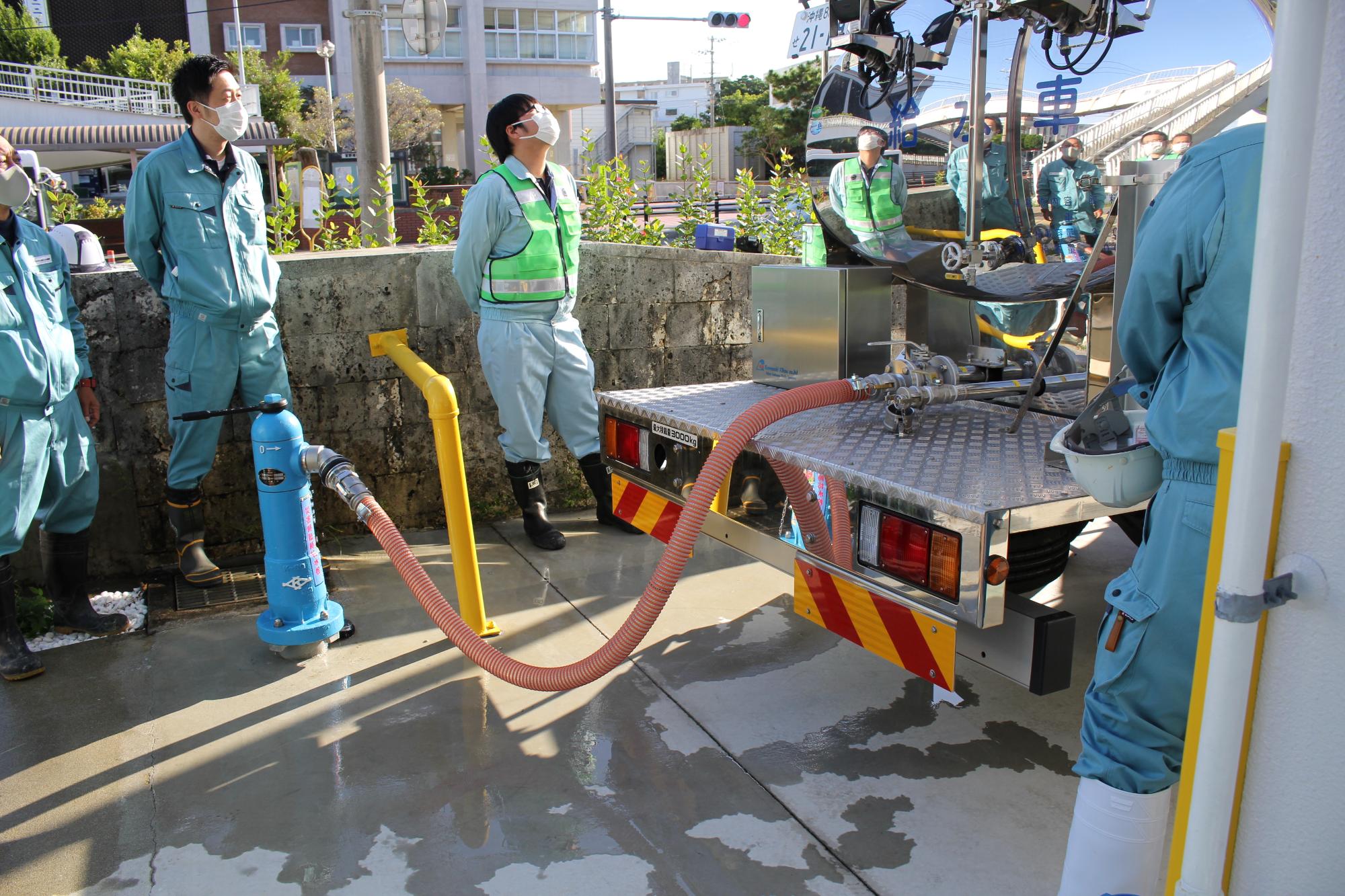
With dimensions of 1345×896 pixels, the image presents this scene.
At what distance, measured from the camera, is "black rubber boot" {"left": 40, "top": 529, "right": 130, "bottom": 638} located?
386 cm

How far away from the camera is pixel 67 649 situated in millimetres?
3768

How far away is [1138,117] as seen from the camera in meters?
2.86

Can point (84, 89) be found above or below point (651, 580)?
above

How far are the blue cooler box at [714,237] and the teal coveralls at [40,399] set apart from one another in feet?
10.4

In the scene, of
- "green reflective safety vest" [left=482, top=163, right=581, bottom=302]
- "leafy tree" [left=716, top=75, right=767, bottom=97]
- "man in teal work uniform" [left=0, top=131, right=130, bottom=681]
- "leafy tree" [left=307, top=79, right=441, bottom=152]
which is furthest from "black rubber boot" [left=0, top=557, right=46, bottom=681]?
"leafy tree" [left=716, top=75, right=767, bottom=97]

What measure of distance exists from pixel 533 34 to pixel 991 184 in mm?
46121

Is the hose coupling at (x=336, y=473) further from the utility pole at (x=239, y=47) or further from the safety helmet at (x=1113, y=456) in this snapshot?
the utility pole at (x=239, y=47)

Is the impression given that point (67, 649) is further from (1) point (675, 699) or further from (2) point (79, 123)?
(2) point (79, 123)

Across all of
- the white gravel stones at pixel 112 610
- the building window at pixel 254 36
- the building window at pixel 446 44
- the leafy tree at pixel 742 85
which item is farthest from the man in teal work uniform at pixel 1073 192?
the leafy tree at pixel 742 85

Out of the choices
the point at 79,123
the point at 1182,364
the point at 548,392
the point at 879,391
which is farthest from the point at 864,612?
the point at 79,123

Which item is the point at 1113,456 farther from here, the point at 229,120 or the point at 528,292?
the point at 229,120

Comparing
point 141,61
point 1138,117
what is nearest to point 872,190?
point 1138,117

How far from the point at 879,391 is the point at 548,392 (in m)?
2.11

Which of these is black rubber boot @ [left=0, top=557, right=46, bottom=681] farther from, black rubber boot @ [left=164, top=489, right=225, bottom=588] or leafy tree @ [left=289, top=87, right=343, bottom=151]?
leafy tree @ [left=289, top=87, right=343, bottom=151]
